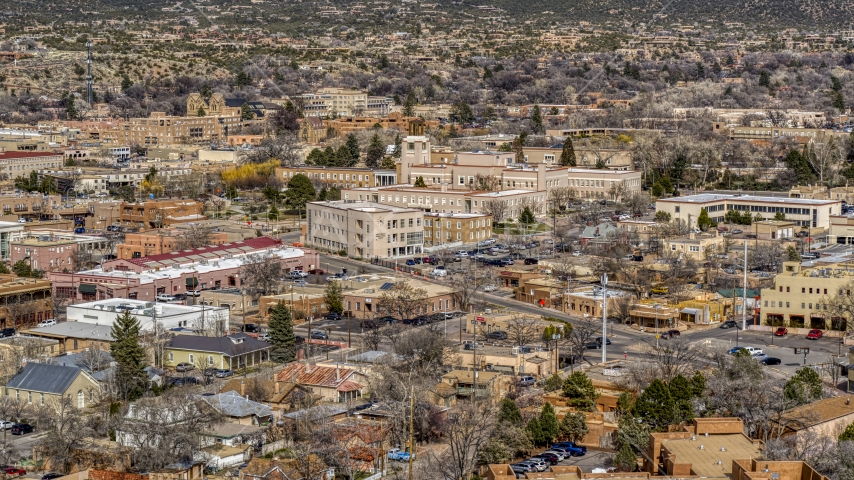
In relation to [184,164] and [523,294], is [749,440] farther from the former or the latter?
[184,164]

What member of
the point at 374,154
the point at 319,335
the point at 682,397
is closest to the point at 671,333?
the point at 319,335

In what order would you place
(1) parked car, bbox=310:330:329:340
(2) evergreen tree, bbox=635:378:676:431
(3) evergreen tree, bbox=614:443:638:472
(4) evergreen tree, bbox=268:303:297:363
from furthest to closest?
(1) parked car, bbox=310:330:329:340 < (4) evergreen tree, bbox=268:303:297:363 < (2) evergreen tree, bbox=635:378:676:431 < (3) evergreen tree, bbox=614:443:638:472

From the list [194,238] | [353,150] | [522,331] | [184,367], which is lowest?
[184,367]

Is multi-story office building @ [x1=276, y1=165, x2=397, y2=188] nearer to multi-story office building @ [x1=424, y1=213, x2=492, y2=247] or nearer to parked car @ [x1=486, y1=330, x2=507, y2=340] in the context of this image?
Result: multi-story office building @ [x1=424, y1=213, x2=492, y2=247]

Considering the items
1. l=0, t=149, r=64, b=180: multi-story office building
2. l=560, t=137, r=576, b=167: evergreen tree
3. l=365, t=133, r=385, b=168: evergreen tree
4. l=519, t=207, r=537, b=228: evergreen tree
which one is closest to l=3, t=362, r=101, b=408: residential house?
l=519, t=207, r=537, b=228: evergreen tree

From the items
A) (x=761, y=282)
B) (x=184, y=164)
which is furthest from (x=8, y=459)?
(x=184, y=164)

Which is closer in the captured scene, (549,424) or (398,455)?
(398,455)

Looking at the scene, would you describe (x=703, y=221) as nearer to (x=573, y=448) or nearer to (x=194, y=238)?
(x=194, y=238)
